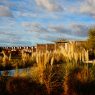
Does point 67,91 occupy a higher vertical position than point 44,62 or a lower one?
lower

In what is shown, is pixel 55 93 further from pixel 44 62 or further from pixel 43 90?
pixel 44 62

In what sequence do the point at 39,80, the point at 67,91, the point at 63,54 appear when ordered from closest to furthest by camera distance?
1. the point at 67,91
2. the point at 39,80
3. the point at 63,54

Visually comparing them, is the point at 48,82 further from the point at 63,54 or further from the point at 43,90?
the point at 63,54

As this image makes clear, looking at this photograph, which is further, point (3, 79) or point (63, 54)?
point (63, 54)

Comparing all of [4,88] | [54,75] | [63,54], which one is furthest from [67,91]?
[63,54]

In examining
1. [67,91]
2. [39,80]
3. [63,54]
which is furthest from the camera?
[63,54]

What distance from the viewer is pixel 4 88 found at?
1183 centimetres

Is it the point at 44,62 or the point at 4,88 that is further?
the point at 44,62

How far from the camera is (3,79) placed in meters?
12.8

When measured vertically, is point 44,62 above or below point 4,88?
above

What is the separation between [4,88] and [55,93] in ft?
5.69

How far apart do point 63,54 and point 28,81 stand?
509 inches

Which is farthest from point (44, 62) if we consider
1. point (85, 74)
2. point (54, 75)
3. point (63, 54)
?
point (63, 54)

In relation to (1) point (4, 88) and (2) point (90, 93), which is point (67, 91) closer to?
(2) point (90, 93)
